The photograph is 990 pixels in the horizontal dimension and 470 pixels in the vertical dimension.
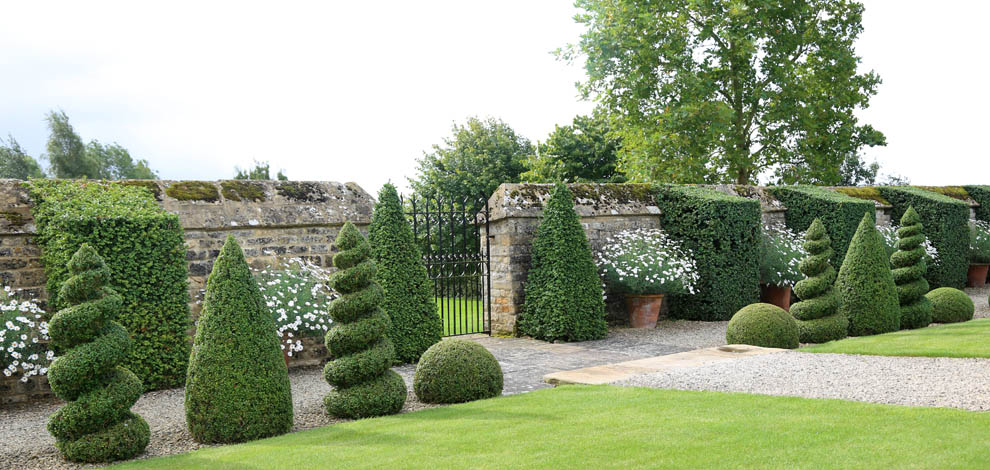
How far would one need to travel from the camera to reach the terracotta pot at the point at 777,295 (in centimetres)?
1533

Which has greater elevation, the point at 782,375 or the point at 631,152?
the point at 631,152

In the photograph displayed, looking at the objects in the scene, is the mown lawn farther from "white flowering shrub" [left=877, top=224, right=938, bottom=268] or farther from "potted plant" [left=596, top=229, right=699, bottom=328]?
"white flowering shrub" [left=877, top=224, right=938, bottom=268]

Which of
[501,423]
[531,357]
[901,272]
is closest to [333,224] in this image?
[531,357]

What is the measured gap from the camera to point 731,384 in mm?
7484

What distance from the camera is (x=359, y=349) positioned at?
23.5ft

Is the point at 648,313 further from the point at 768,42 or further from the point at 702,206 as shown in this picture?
the point at 768,42

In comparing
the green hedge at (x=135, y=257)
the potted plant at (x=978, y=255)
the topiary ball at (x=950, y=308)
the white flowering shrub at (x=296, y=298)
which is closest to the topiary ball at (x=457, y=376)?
the white flowering shrub at (x=296, y=298)

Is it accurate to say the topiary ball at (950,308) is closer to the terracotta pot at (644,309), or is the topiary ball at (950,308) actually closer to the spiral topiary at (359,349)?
the terracotta pot at (644,309)

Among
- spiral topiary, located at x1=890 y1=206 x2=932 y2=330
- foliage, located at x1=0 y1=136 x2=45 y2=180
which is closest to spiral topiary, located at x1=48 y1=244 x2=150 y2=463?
spiral topiary, located at x1=890 y1=206 x2=932 y2=330

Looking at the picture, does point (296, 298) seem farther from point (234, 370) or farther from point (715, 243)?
point (715, 243)

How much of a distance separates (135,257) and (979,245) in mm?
19668

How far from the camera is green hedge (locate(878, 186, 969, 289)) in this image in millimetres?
18438

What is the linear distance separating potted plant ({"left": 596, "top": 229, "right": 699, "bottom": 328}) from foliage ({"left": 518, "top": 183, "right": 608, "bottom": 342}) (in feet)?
3.03

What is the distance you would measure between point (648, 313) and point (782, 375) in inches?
211
